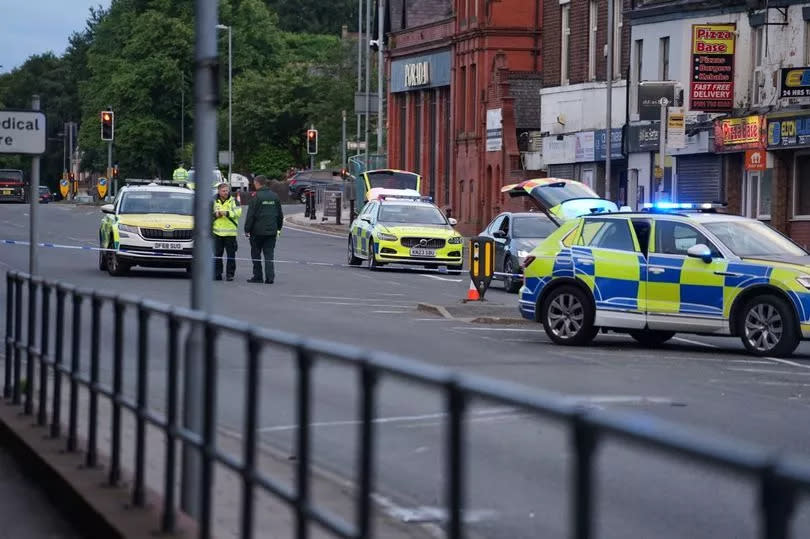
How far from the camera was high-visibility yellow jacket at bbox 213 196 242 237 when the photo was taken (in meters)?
30.7

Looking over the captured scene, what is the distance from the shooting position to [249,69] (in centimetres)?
11200

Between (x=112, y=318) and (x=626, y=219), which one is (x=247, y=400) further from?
(x=626, y=219)

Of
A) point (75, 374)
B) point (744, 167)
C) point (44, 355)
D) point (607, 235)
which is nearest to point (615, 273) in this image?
point (607, 235)

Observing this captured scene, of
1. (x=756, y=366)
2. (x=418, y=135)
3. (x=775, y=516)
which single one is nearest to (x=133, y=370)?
(x=775, y=516)

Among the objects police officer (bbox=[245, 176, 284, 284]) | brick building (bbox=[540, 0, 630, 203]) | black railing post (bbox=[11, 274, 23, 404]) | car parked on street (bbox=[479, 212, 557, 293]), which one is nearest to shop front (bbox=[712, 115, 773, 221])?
brick building (bbox=[540, 0, 630, 203])

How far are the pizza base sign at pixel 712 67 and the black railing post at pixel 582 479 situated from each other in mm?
39934

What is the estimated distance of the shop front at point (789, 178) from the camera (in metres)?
40.8

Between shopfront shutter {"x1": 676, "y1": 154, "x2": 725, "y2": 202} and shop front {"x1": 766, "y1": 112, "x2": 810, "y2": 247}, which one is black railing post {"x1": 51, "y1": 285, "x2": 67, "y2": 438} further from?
shopfront shutter {"x1": 676, "y1": 154, "x2": 725, "y2": 202}

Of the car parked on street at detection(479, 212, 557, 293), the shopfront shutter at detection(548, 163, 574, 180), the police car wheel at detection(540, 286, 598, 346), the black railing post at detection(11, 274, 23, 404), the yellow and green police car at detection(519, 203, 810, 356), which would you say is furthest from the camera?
the shopfront shutter at detection(548, 163, 574, 180)

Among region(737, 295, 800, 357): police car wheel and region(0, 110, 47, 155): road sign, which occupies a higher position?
region(0, 110, 47, 155): road sign

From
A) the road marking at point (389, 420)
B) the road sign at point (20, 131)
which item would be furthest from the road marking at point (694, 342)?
the road marking at point (389, 420)

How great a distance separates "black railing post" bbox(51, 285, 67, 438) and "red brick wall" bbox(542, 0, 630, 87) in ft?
136

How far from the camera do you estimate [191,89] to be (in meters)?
112

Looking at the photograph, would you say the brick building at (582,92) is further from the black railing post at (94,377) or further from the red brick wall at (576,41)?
the black railing post at (94,377)
